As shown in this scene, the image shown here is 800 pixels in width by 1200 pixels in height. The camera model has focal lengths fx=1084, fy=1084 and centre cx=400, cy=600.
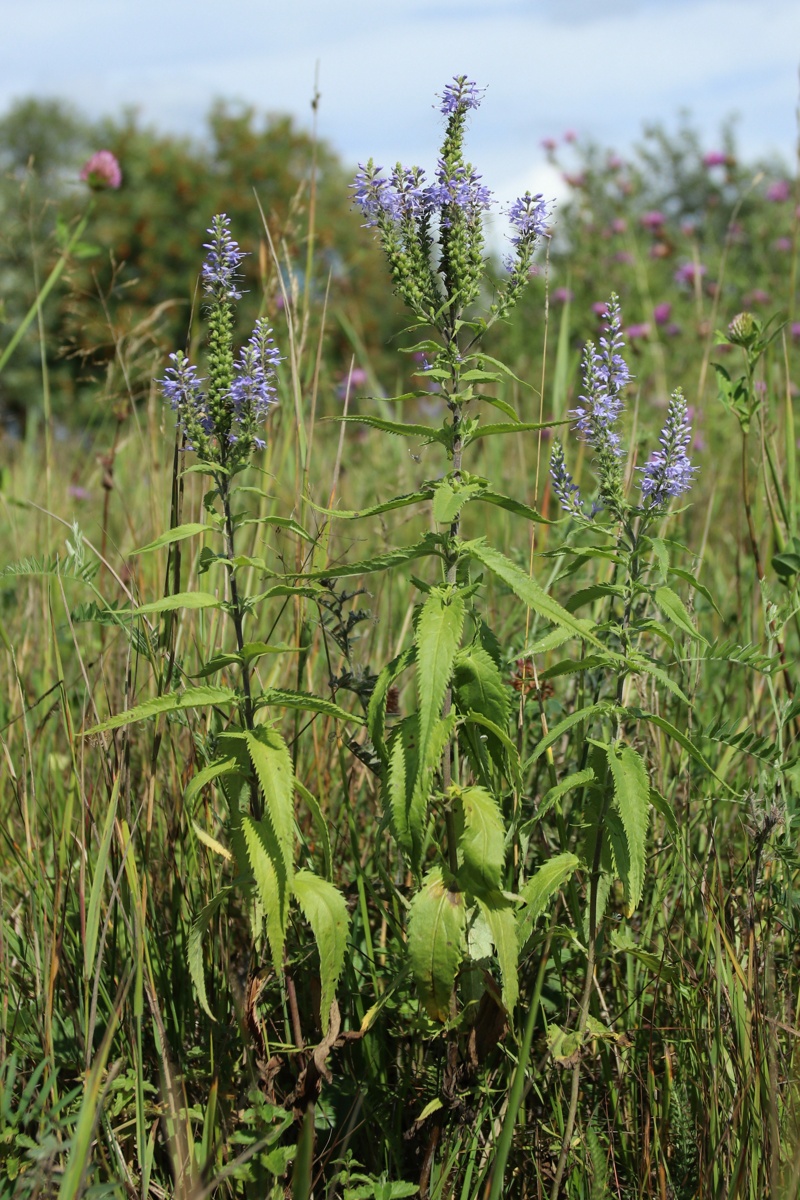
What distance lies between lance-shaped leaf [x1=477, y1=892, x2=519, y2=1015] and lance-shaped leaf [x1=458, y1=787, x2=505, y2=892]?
24 millimetres

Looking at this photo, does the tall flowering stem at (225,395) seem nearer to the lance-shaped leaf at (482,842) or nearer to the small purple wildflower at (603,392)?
the lance-shaped leaf at (482,842)

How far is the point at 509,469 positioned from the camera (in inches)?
184

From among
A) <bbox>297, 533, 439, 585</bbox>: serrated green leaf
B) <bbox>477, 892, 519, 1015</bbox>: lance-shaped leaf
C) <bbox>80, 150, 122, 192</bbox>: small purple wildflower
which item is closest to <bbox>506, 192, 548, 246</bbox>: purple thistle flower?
<bbox>297, 533, 439, 585</bbox>: serrated green leaf

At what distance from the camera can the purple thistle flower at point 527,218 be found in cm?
179

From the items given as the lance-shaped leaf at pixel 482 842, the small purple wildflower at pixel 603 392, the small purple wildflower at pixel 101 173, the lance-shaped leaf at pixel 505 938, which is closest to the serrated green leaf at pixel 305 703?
the lance-shaped leaf at pixel 482 842

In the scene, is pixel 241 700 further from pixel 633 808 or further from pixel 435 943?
pixel 633 808

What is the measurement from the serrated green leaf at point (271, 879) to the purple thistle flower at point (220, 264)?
817mm

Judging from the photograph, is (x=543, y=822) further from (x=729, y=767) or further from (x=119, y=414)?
(x=119, y=414)

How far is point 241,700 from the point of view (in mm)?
1672

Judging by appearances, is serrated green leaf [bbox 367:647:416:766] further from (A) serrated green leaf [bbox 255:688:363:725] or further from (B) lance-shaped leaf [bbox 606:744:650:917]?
(B) lance-shaped leaf [bbox 606:744:650:917]

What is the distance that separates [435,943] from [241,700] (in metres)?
0.46

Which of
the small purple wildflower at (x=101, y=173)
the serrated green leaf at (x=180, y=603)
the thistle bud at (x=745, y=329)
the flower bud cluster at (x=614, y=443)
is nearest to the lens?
the serrated green leaf at (x=180, y=603)

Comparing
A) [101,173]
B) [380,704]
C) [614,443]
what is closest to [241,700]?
[380,704]

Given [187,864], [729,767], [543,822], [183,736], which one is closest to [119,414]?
[183,736]
